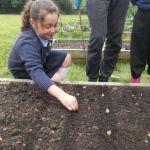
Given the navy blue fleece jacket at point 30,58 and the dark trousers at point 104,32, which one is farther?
the dark trousers at point 104,32

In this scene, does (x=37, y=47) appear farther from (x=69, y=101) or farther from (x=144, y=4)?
(x=144, y=4)

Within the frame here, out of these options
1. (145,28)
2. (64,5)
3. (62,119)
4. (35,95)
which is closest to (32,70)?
(35,95)

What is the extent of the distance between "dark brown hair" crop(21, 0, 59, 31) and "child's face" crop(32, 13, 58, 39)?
0.11ft

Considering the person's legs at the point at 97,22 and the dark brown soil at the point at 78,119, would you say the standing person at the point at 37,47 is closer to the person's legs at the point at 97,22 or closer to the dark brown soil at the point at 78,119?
the dark brown soil at the point at 78,119

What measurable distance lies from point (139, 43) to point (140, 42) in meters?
0.02

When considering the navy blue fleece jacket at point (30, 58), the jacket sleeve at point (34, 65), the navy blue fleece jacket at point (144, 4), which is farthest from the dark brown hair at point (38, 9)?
the navy blue fleece jacket at point (144, 4)

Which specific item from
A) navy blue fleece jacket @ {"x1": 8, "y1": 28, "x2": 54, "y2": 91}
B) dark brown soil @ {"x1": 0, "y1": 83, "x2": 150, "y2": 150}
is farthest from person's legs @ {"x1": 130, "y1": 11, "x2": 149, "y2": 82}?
navy blue fleece jacket @ {"x1": 8, "y1": 28, "x2": 54, "y2": 91}

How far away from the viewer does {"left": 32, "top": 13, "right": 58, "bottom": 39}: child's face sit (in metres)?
2.98

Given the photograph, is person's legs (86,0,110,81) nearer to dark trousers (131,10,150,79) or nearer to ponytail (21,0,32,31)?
dark trousers (131,10,150,79)

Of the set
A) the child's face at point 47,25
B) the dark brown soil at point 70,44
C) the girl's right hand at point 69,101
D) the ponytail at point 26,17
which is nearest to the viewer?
the girl's right hand at point 69,101

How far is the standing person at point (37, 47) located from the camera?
288 centimetres

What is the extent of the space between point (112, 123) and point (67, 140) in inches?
15.4

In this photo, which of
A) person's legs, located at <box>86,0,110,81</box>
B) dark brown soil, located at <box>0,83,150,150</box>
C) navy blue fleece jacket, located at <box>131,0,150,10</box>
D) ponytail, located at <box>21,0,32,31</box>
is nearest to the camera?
dark brown soil, located at <box>0,83,150,150</box>

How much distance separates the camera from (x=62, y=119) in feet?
8.95
